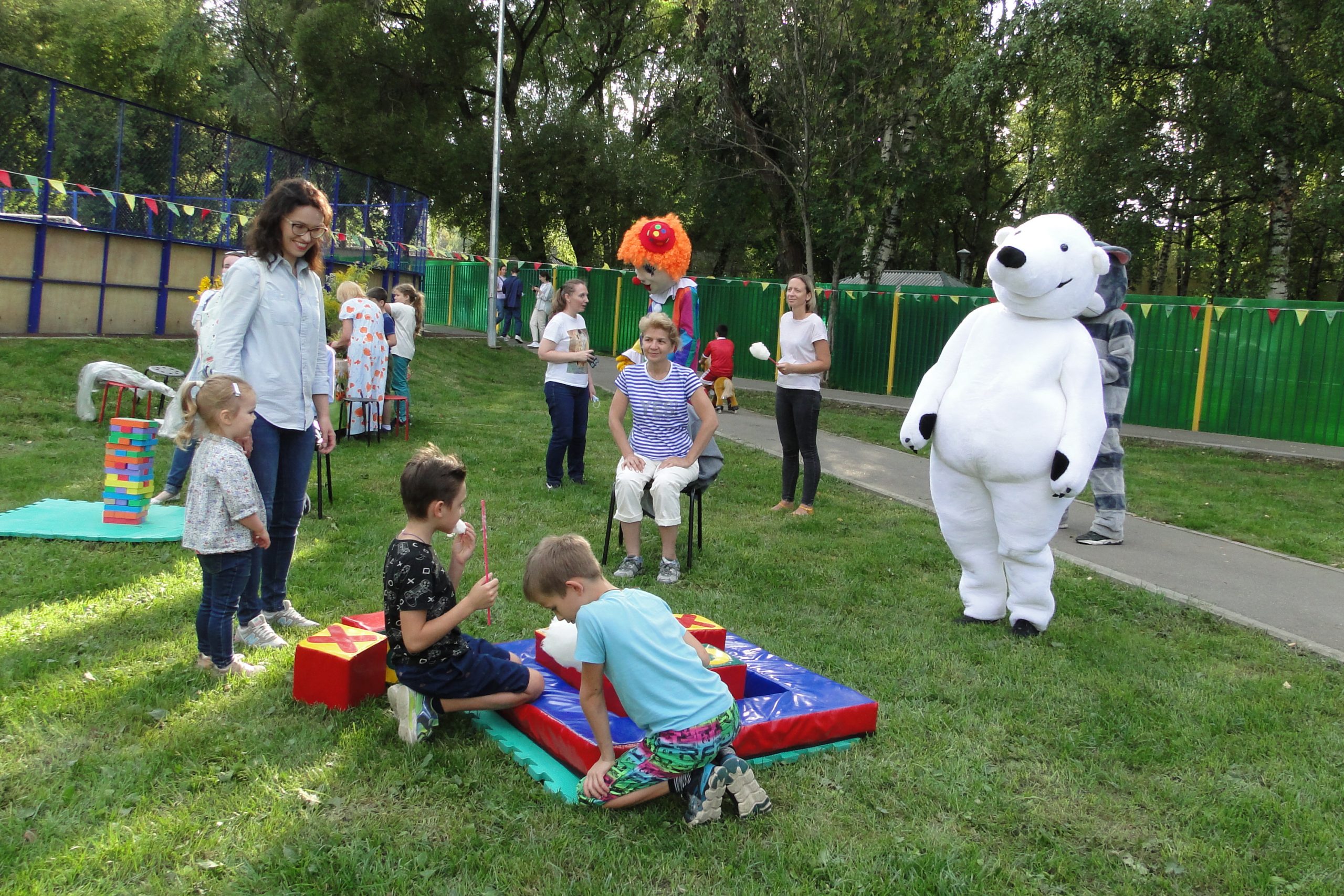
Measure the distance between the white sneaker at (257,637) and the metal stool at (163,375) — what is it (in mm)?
5640

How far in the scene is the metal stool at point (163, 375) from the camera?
10.4 metres

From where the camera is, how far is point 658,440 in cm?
615

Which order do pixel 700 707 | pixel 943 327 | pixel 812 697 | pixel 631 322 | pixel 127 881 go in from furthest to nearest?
pixel 631 322 → pixel 943 327 → pixel 812 697 → pixel 700 707 → pixel 127 881

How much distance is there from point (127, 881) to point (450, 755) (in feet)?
3.58

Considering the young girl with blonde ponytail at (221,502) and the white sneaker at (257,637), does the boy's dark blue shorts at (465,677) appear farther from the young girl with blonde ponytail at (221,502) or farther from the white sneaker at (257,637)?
the white sneaker at (257,637)

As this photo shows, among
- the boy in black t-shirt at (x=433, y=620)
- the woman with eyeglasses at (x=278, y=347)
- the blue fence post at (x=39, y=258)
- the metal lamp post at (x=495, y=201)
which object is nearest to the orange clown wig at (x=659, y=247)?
the woman with eyeglasses at (x=278, y=347)

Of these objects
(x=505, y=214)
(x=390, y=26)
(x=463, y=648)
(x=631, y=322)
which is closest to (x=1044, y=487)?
(x=463, y=648)

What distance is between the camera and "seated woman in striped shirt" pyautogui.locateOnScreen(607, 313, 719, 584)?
19.4 ft

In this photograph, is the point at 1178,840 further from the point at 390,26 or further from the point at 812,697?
the point at 390,26

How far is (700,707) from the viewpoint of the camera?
3.12 meters

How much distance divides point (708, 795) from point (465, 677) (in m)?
1.09

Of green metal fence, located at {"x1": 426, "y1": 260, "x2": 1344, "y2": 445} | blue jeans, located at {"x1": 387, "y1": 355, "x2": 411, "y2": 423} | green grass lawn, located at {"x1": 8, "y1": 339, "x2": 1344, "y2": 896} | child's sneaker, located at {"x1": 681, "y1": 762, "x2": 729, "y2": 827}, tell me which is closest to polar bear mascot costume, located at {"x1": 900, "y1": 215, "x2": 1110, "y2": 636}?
green grass lawn, located at {"x1": 8, "y1": 339, "x2": 1344, "y2": 896}

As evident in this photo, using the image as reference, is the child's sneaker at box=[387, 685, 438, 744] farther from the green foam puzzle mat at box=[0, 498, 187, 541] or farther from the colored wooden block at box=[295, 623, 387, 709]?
Answer: the green foam puzzle mat at box=[0, 498, 187, 541]

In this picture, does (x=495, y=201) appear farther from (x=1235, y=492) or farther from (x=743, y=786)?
(x=743, y=786)
